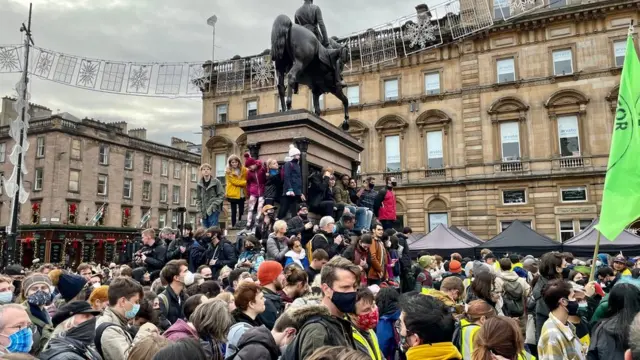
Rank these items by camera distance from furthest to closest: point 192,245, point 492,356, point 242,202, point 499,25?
1. point 499,25
2. point 242,202
3. point 192,245
4. point 492,356

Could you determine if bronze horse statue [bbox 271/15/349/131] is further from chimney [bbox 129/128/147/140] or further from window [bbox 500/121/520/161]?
chimney [bbox 129/128/147/140]

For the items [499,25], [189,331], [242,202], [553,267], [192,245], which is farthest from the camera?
[499,25]

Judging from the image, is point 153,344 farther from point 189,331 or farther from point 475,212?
point 475,212

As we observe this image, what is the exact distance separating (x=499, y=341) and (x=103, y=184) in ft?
177

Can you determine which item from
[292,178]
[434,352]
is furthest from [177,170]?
[434,352]

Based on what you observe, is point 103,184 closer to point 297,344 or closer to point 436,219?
point 436,219

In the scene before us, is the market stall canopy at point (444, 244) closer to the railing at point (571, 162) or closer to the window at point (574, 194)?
the window at point (574, 194)

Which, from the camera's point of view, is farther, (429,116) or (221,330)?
(429,116)

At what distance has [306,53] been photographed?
11883 mm

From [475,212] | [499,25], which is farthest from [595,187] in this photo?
[499,25]

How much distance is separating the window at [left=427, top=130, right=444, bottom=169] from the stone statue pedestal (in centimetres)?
2289

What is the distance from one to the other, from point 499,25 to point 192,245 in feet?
97.2

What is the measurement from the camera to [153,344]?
9.01 feet

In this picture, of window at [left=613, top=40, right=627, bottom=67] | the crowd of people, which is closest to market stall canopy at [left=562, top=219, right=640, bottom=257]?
the crowd of people
